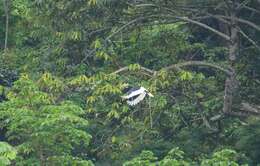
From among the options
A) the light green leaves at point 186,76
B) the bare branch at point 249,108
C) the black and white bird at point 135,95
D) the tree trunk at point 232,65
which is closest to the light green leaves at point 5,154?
the black and white bird at point 135,95

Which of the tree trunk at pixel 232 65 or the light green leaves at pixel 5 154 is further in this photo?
the tree trunk at pixel 232 65

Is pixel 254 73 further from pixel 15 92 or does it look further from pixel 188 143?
pixel 15 92

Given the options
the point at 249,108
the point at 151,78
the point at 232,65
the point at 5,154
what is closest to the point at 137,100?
the point at 151,78

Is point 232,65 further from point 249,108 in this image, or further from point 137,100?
point 137,100

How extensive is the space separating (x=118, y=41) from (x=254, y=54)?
1.97 m

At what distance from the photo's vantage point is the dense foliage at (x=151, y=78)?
9.04 m

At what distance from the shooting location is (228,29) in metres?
10.6

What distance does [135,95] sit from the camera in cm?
869

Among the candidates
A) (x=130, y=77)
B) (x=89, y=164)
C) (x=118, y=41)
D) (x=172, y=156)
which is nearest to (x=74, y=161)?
(x=89, y=164)

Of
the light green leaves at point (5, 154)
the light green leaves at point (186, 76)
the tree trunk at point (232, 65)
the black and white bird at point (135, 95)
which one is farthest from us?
the tree trunk at point (232, 65)

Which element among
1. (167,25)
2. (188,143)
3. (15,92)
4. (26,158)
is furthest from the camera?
(167,25)

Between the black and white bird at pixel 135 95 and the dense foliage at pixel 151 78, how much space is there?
15cm

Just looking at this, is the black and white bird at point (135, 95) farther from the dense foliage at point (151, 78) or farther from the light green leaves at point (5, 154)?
the light green leaves at point (5, 154)

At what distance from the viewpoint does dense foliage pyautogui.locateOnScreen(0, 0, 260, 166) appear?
29.7 ft
